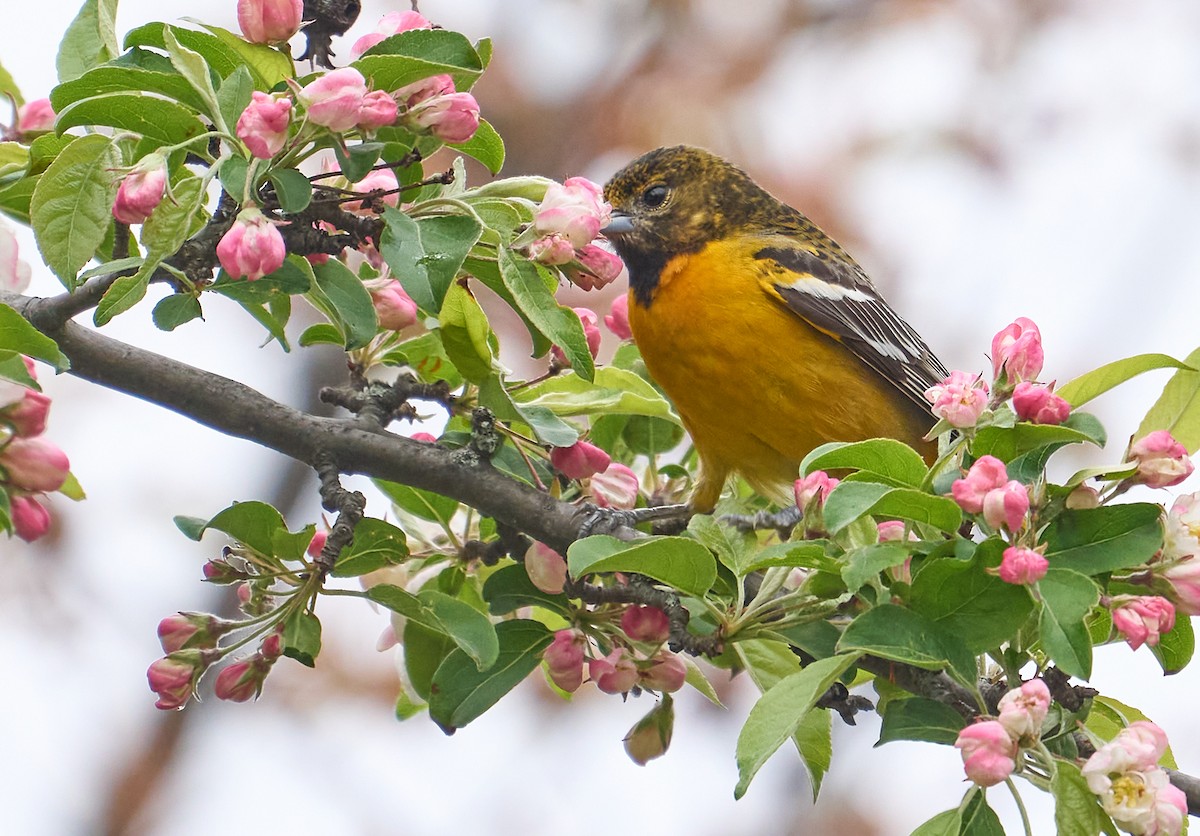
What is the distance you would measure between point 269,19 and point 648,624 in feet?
4.06

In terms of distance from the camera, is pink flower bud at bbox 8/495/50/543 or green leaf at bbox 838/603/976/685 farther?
pink flower bud at bbox 8/495/50/543

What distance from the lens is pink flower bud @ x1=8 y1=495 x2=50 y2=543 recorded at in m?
2.42

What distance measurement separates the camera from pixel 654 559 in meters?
2.05

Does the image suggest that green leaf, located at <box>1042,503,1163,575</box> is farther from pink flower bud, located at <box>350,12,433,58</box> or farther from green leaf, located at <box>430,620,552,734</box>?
pink flower bud, located at <box>350,12,433,58</box>

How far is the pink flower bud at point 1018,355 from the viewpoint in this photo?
2.14 metres

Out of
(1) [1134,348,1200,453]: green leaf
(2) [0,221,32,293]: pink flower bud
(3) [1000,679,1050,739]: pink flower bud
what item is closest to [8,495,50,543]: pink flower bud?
(2) [0,221,32,293]: pink flower bud

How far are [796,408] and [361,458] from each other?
6.08 ft

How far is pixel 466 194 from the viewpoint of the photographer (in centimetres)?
238

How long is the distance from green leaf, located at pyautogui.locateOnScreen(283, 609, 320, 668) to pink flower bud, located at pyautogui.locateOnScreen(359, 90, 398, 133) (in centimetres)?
87

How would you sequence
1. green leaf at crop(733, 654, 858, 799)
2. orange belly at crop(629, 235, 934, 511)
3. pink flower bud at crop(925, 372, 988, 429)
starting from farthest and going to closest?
1. orange belly at crop(629, 235, 934, 511)
2. pink flower bud at crop(925, 372, 988, 429)
3. green leaf at crop(733, 654, 858, 799)

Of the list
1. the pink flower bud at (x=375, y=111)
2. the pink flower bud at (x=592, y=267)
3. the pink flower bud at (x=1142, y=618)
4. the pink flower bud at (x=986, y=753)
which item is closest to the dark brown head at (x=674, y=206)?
the pink flower bud at (x=592, y=267)

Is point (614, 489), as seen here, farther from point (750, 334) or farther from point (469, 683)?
point (750, 334)

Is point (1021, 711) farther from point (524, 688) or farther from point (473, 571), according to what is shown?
point (524, 688)

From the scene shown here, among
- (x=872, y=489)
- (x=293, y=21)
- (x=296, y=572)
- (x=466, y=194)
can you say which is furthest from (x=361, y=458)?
(x=872, y=489)
